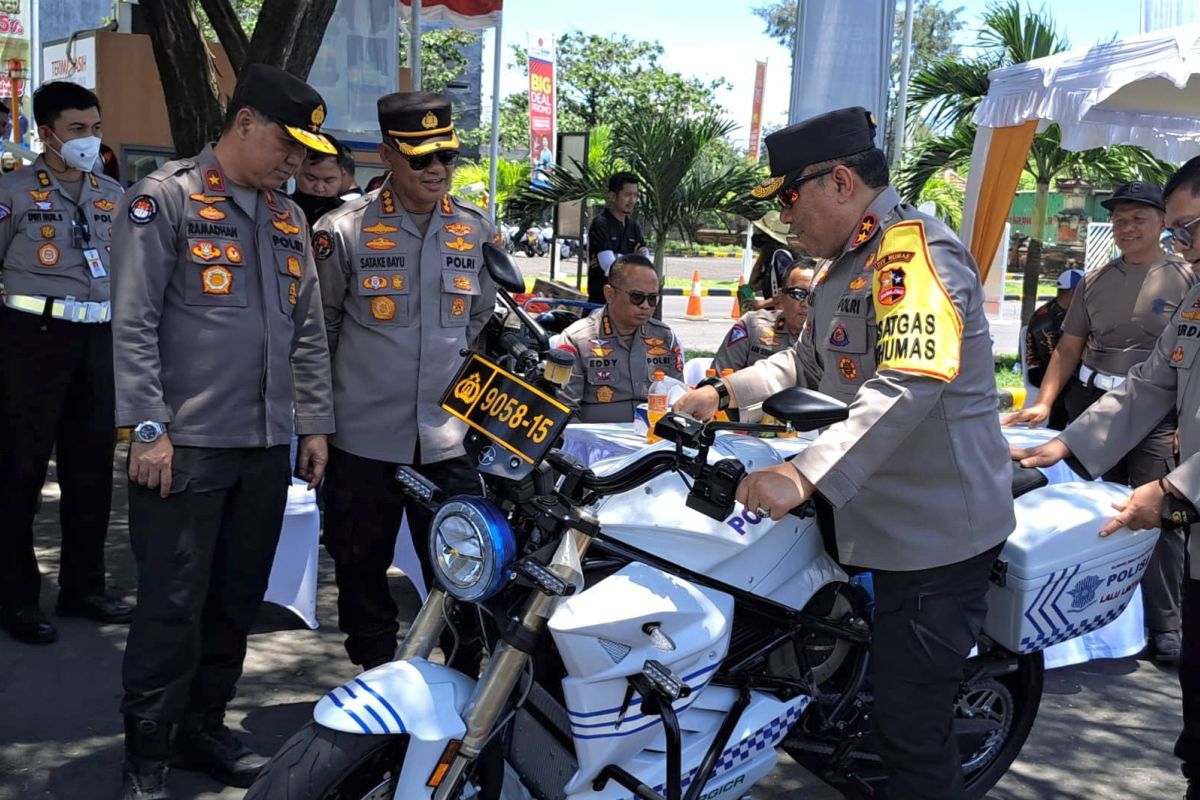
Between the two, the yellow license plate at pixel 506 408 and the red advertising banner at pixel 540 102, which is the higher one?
the red advertising banner at pixel 540 102

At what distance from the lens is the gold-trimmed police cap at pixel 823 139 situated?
8.43 ft

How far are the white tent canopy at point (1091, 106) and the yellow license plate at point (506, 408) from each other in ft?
18.8

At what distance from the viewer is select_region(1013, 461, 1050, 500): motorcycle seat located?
9.99ft

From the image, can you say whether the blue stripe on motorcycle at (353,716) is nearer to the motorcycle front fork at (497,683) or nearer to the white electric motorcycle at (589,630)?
the white electric motorcycle at (589,630)

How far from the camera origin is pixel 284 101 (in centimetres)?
304

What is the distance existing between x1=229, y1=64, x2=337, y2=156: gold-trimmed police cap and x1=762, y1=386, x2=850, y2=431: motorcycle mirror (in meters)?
1.49

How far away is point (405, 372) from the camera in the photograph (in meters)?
3.54

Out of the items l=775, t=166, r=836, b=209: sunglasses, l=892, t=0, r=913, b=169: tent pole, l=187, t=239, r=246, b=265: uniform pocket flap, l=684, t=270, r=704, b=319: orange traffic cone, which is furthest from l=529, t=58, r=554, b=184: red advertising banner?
l=775, t=166, r=836, b=209: sunglasses

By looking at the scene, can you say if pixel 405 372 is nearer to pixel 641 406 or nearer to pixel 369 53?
pixel 641 406

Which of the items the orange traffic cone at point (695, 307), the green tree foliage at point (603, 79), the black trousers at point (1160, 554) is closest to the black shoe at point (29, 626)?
the black trousers at point (1160, 554)

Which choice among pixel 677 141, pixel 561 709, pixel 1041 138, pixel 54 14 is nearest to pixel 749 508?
pixel 561 709

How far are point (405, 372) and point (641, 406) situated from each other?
156cm

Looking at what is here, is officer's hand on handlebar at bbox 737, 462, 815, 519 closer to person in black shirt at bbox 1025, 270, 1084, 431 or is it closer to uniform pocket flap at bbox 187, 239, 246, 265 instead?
uniform pocket flap at bbox 187, 239, 246, 265

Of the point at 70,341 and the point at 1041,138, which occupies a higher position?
the point at 1041,138
